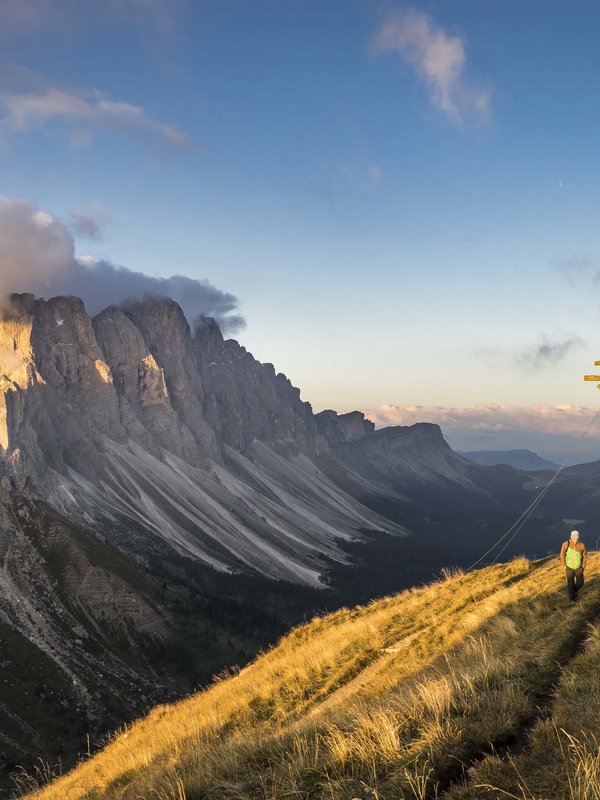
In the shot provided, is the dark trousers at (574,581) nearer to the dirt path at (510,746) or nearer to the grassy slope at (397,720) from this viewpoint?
the grassy slope at (397,720)

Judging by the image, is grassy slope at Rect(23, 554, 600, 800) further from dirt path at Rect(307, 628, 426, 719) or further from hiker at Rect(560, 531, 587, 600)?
hiker at Rect(560, 531, 587, 600)

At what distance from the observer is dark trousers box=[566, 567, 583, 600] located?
613 inches

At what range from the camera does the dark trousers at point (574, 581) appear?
15566 mm

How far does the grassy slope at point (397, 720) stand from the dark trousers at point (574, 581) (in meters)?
0.42

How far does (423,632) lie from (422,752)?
1084cm

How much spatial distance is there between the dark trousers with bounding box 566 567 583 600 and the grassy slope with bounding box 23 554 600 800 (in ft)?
1.39

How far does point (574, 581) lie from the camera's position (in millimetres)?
15844

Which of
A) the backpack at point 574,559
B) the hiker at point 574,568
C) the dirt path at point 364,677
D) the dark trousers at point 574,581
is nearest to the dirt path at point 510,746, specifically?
the dirt path at point 364,677

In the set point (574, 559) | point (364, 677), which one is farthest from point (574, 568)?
point (364, 677)

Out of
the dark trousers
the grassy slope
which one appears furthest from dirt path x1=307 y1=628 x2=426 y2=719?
the dark trousers

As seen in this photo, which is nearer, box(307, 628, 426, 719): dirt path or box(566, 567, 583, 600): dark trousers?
box(307, 628, 426, 719): dirt path

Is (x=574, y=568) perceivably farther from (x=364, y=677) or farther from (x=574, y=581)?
(x=364, y=677)

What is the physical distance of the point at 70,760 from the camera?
54594 millimetres

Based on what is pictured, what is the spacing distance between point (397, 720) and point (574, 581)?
11.2m
